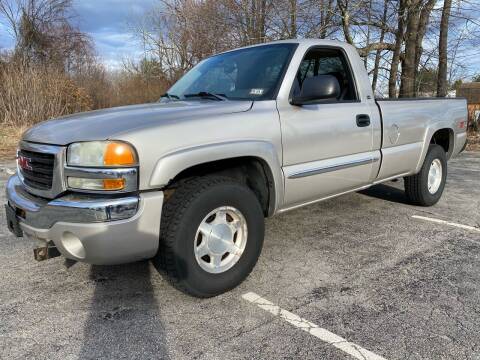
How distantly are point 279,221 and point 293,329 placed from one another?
2186mm

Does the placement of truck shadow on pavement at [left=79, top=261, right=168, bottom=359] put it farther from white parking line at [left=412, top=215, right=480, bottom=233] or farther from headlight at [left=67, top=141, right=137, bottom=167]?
white parking line at [left=412, top=215, right=480, bottom=233]

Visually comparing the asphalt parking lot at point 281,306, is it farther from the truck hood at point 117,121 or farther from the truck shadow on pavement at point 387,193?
the truck shadow on pavement at point 387,193

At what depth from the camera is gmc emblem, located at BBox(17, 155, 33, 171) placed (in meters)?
2.97

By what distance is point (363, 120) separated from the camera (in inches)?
159

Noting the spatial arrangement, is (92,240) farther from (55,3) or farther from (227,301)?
(55,3)

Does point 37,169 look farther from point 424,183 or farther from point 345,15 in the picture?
point 345,15

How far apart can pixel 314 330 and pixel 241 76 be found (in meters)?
2.17

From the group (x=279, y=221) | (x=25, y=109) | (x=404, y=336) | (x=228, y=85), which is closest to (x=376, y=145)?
(x=279, y=221)

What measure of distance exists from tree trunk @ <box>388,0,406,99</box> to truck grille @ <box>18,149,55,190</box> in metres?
13.0

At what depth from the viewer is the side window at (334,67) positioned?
411cm

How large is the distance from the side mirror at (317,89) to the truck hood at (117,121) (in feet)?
1.44

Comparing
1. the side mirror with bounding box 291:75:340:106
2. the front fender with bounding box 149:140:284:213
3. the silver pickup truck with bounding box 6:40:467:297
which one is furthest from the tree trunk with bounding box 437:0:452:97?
the front fender with bounding box 149:140:284:213

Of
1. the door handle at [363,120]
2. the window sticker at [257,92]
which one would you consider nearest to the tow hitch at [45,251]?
the window sticker at [257,92]

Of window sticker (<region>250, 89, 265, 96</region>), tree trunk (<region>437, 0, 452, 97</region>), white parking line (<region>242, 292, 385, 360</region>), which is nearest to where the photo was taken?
white parking line (<region>242, 292, 385, 360</region>)
